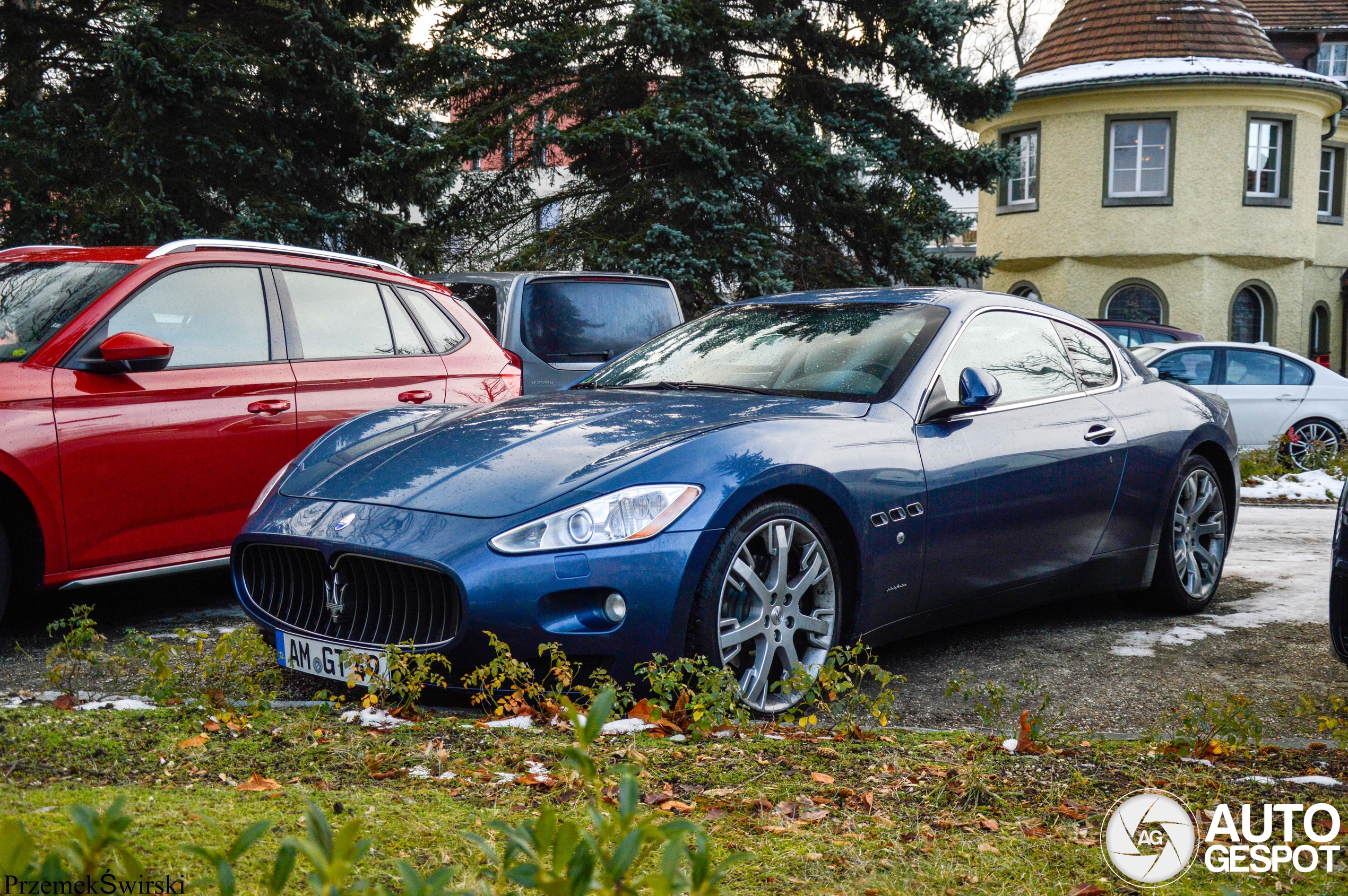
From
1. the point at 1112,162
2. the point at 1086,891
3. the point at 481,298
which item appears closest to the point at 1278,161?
the point at 1112,162

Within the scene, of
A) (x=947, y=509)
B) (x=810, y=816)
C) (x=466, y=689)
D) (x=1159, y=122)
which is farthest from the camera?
(x=1159, y=122)

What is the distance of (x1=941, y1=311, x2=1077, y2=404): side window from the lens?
18.0 feet

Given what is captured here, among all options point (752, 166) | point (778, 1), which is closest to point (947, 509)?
point (752, 166)

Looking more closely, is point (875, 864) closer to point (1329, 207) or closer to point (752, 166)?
point (752, 166)

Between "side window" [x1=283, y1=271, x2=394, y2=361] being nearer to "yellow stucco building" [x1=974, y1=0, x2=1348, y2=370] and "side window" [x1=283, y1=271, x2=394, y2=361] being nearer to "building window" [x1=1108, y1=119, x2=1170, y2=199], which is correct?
"yellow stucco building" [x1=974, y1=0, x2=1348, y2=370]

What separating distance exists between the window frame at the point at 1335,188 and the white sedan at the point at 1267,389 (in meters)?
19.3

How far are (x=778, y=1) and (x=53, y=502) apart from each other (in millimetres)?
15430

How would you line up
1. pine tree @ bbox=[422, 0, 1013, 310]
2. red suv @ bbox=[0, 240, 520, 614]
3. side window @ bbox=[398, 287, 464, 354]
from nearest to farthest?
red suv @ bbox=[0, 240, 520, 614] < side window @ bbox=[398, 287, 464, 354] < pine tree @ bbox=[422, 0, 1013, 310]

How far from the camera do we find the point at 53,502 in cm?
520

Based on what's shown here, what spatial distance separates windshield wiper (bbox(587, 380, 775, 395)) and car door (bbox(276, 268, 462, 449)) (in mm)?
1342

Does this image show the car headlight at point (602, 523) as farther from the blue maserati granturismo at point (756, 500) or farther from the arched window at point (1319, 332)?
the arched window at point (1319, 332)

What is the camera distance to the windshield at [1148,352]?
15.5m

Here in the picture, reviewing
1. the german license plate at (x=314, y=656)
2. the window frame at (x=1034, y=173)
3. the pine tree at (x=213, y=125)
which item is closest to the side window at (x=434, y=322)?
the german license plate at (x=314, y=656)

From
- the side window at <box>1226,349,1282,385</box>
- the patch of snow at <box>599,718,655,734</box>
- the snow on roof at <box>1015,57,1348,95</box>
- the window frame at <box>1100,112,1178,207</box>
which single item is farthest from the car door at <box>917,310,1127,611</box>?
the window frame at <box>1100,112,1178,207</box>
